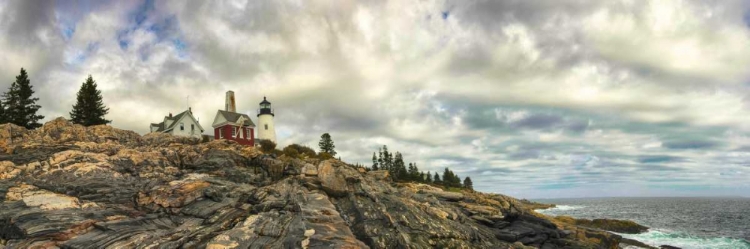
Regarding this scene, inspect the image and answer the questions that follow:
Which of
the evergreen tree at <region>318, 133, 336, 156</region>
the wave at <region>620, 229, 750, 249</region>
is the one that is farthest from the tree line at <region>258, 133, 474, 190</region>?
the wave at <region>620, 229, 750, 249</region>

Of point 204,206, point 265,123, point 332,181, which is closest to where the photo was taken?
point 204,206

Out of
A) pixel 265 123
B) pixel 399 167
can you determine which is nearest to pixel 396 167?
pixel 399 167

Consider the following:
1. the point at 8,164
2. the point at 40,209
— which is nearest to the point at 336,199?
the point at 40,209

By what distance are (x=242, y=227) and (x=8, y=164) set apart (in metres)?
20.7

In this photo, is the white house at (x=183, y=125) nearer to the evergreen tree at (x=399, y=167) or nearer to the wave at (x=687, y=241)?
the evergreen tree at (x=399, y=167)

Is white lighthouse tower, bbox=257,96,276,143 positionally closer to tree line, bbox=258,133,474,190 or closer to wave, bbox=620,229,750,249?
tree line, bbox=258,133,474,190

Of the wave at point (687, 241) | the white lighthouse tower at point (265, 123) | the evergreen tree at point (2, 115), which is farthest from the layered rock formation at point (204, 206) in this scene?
the white lighthouse tower at point (265, 123)

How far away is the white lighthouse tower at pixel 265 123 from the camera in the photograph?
70812 millimetres

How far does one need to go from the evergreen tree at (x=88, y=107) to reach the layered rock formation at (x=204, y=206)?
2091cm

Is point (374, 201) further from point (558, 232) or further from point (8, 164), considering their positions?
point (8, 164)

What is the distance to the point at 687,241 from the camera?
4853 centimetres

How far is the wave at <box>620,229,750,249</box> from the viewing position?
45.0 m

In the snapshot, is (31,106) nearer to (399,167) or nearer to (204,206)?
(204,206)

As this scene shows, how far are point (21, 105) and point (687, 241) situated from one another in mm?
86153
